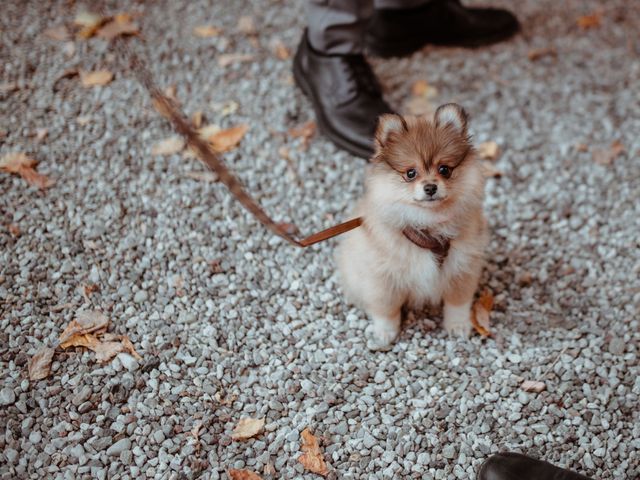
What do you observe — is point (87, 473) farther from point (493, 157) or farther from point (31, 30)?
point (31, 30)

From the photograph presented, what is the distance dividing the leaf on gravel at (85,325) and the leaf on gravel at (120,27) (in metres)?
1.89

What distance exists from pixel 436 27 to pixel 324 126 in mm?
1074

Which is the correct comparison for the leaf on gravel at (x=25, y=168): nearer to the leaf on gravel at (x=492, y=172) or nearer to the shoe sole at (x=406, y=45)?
the shoe sole at (x=406, y=45)

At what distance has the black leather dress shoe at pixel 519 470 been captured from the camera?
6.61 feet

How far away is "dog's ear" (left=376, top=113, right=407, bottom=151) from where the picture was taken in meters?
2.14

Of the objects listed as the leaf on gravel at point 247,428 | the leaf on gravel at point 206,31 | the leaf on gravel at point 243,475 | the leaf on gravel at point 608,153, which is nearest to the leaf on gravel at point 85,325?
the leaf on gravel at point 247,428

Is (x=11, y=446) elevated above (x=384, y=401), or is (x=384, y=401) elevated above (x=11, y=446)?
(x=11, y=446)

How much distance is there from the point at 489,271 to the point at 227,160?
53.8 inches

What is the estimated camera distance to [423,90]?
11.9 ft

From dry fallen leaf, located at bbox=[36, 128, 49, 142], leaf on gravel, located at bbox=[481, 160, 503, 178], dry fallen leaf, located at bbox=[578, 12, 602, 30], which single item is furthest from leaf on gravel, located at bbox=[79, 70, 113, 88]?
dry fallen leaf, located at bbox=[578, 12, 602, 30]

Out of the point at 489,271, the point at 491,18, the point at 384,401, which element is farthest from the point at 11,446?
the point at 491,18

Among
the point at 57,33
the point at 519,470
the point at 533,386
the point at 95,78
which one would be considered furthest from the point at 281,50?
the point at 519,470

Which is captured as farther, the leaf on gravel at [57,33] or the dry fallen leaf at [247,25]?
the dry fallen leaf at [247,25]

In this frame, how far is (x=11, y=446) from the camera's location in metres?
2.12
